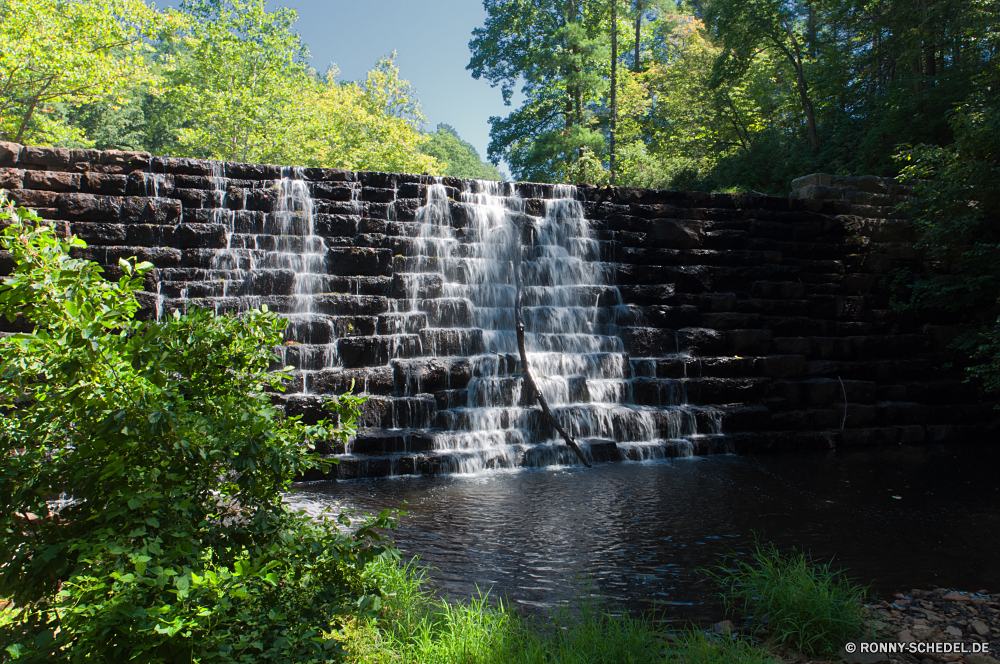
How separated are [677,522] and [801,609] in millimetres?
2142

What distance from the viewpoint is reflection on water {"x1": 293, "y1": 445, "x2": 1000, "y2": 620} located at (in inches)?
165

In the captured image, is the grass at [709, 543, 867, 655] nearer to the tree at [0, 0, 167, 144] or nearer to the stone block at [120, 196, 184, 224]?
the stone block at [120, 196, 184, 224]

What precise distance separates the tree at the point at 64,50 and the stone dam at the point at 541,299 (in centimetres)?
890

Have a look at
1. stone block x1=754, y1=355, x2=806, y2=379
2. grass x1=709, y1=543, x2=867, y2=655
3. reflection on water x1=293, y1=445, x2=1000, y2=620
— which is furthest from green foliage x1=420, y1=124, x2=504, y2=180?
grass x1=709, y1=543, x2=867, y2=655

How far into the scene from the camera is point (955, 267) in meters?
10.9

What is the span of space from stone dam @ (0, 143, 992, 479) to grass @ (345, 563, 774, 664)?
13.9 ft

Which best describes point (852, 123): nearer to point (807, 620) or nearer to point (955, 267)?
point (955, 267)

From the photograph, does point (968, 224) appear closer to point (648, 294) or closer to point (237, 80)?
point (648, 294)

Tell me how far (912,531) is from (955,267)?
816cm

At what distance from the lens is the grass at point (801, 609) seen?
3158mm

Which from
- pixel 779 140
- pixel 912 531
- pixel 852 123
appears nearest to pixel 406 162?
pixel 779 140

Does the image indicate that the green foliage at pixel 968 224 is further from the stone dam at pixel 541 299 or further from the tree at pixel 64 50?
the tree at pixel 64 50

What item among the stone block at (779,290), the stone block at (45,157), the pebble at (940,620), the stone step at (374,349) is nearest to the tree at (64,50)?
the stone block at (45,157)

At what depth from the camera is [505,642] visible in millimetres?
2879
